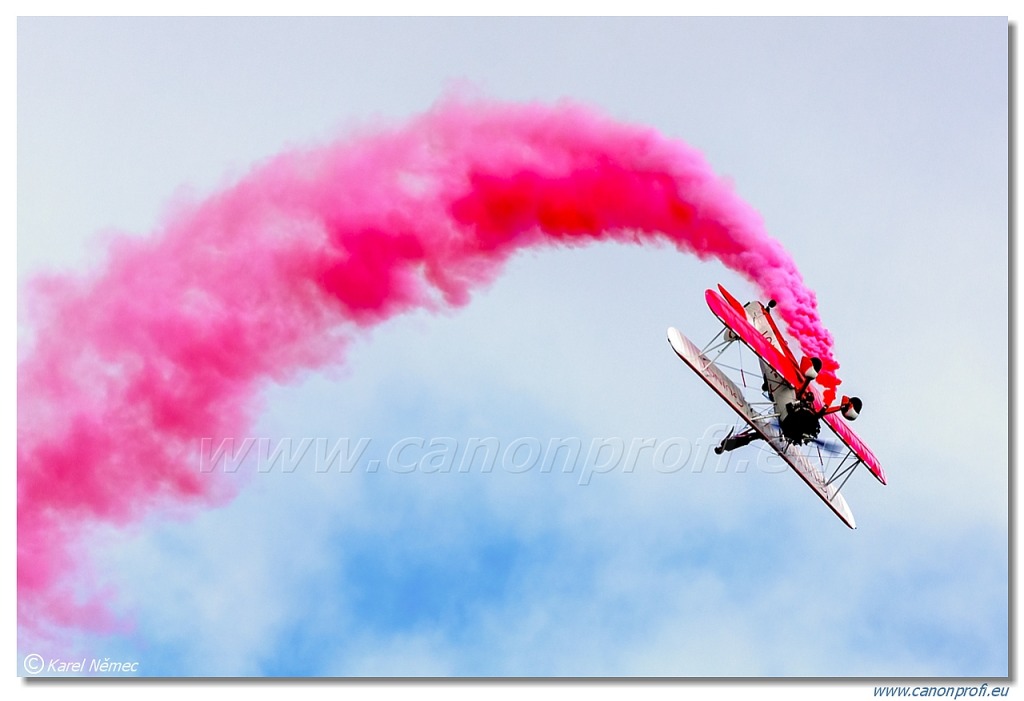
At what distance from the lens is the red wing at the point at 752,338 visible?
61906mm

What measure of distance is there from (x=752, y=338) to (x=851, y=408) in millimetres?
3662

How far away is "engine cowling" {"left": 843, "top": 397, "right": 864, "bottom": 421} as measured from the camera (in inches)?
2435

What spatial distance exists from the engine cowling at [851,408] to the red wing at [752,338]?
163cm

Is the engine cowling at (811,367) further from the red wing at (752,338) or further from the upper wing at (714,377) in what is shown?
the upper wing at (714,377)

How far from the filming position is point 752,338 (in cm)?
6234

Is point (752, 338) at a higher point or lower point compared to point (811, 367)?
higher

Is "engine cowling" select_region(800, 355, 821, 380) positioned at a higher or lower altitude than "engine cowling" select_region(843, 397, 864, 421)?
higher

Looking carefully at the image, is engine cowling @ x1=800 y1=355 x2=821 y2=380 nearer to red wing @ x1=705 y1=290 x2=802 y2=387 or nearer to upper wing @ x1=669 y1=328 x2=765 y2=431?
red wing @ x1=705 y1=290 x2=802 y2=387

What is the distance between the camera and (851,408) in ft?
203

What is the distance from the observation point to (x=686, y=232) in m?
63.5

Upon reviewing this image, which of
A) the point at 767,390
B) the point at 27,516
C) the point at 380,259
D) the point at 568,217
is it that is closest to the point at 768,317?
the point at 767,390

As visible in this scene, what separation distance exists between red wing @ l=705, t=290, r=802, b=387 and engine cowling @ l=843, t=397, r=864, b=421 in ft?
5.33

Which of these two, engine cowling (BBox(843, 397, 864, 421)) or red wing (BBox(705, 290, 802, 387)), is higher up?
red wing (BBox(705, 290, 802, 387))

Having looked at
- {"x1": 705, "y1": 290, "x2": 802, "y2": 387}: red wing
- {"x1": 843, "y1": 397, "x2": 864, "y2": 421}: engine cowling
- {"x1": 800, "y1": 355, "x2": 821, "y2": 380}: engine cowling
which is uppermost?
{"x1": 705, "y1": 290, "x2": 802, "y2": 387}: red wing
